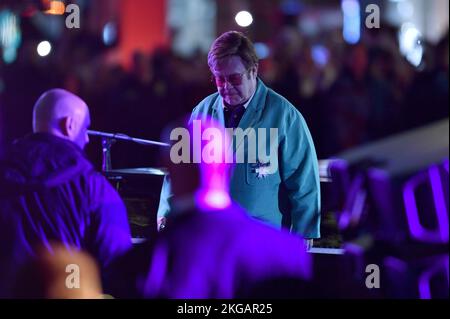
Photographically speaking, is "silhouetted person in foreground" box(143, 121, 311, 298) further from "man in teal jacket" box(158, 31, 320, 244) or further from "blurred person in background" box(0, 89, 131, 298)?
"blurred person in background" box(0, 89, 131, 298)

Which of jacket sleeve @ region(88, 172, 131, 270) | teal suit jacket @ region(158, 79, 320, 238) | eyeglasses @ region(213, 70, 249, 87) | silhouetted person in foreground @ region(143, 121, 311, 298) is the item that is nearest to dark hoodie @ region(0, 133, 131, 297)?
jacket sleeve @ region(88, 172, 131, 270)

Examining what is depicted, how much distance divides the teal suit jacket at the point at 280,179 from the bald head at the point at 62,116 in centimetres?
60

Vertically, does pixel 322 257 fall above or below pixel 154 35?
below

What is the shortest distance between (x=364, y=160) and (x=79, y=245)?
1.15 metres

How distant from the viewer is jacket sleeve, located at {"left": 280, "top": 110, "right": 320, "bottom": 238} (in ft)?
8.53

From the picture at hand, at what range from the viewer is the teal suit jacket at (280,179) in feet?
8.52

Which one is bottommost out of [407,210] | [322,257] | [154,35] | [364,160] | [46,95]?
[322,257]

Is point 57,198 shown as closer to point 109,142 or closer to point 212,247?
point 109,142

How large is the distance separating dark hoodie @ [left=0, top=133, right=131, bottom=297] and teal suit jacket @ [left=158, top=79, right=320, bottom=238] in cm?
48

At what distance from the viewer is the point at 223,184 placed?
258 cm

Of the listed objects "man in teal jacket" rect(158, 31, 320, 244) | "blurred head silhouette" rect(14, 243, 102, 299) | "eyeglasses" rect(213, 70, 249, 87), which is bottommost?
"blurred head silhouette" rect(14, 243, 102, 299)

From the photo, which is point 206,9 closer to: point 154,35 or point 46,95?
point 154,35

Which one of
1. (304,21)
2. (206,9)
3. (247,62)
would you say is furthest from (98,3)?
(304,21)

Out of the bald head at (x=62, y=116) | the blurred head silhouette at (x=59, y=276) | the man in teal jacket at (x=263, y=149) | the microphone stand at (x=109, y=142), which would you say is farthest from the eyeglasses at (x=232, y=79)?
the blurred head silhouette at (x=59, y=276)
